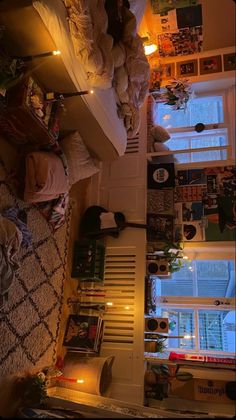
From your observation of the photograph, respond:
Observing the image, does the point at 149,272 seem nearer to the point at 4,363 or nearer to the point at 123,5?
the point at 4,363

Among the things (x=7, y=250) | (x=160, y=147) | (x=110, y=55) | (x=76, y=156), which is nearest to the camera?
(x=7, y=250)

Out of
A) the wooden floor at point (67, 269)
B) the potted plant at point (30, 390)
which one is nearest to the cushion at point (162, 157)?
the wooden floor at point (67, 269)

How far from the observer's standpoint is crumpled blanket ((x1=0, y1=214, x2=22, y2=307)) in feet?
7.31

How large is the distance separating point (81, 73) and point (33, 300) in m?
1.76

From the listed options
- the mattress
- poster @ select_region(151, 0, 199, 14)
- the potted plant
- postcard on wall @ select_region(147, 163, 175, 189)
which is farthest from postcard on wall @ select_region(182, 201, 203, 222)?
the potted plant

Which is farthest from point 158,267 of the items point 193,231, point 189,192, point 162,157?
point 162,157

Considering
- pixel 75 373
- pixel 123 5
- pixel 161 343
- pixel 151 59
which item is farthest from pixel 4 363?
pixel 151 59

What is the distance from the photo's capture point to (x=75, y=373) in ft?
10.0

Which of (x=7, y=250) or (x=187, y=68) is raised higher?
(x=187, y=68)

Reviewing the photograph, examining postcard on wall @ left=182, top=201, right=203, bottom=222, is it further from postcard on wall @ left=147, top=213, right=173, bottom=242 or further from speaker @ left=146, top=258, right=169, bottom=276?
speaker @ left=146, top=258, right=169, bottom=276

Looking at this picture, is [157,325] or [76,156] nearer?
[76,156]

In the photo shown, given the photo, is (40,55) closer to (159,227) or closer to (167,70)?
(159,227)

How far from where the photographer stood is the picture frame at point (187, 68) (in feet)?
14.1

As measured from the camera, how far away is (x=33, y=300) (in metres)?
2.83
